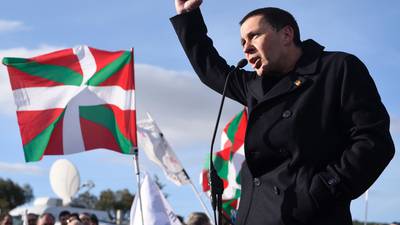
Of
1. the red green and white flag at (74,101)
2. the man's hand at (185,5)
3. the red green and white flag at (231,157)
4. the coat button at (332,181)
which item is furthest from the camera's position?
the red green and white flag at (231,157)

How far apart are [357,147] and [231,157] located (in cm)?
1348

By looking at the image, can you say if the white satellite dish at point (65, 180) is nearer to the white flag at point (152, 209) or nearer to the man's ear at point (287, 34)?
the white flag at point (152, 209)

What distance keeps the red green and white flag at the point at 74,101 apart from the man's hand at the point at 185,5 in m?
6.20

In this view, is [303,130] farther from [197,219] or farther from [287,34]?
[197,219]

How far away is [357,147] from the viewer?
2830 mm

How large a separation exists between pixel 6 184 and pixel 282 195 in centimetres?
7010

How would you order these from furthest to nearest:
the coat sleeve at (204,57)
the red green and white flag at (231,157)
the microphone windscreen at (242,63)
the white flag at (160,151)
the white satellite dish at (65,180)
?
the white satellite dish at (65,180) → the red green and white flag at (231,157) → the white flag at (160,151) → the coat sleeve at (204,57) → the microphone windscreen at (242,63)

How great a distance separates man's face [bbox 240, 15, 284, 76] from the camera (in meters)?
3.12

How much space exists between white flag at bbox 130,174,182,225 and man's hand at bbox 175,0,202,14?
7175 millimetres

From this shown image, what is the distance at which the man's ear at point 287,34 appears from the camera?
3164 mm

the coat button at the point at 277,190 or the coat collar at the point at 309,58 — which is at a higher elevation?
the coat collar at the point at 309,58

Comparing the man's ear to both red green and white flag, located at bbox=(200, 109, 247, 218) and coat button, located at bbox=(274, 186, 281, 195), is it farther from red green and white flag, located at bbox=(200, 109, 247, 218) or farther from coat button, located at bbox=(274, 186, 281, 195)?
red green and white flag, located at bbox=(200, 109, 247, 218)

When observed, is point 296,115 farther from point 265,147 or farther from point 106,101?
point 106,101

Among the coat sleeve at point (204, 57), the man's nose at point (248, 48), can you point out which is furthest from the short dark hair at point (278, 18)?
the coat sleeve at point (204, 57)
